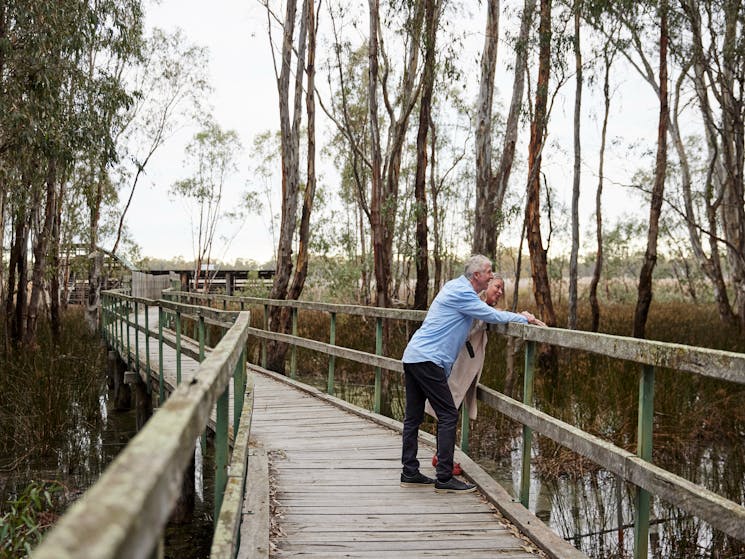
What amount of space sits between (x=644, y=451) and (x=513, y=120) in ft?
36.3

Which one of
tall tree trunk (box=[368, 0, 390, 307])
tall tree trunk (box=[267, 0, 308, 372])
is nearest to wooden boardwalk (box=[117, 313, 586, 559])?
tall tree trunk (box=[368, 0, 390, 307])

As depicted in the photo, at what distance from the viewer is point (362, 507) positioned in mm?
4590

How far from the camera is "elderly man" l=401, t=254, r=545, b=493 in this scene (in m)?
4.90

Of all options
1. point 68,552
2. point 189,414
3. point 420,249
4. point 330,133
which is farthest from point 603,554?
point 330,133

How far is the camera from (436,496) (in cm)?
486

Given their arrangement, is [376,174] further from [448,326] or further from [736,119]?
[448,326]

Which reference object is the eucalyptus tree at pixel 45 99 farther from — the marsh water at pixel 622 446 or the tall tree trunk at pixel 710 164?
the tall tree trunk at pixel 710 164

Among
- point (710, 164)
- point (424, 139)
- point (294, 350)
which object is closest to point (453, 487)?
point (294, 350)

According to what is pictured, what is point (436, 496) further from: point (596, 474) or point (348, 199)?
point (348, 199)

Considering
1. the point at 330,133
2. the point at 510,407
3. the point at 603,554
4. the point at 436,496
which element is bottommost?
the point at 603,554

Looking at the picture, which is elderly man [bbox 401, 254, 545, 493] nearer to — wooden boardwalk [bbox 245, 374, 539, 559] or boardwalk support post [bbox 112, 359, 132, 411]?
wooden boardwalk [bbox 245, 374, 539, 559]

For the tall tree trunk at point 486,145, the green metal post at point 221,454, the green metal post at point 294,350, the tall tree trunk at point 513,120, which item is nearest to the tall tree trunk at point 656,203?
the tall tree trunk at point 513,120

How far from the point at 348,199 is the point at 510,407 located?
36.5m

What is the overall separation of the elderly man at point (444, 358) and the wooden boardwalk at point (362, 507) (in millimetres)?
118
